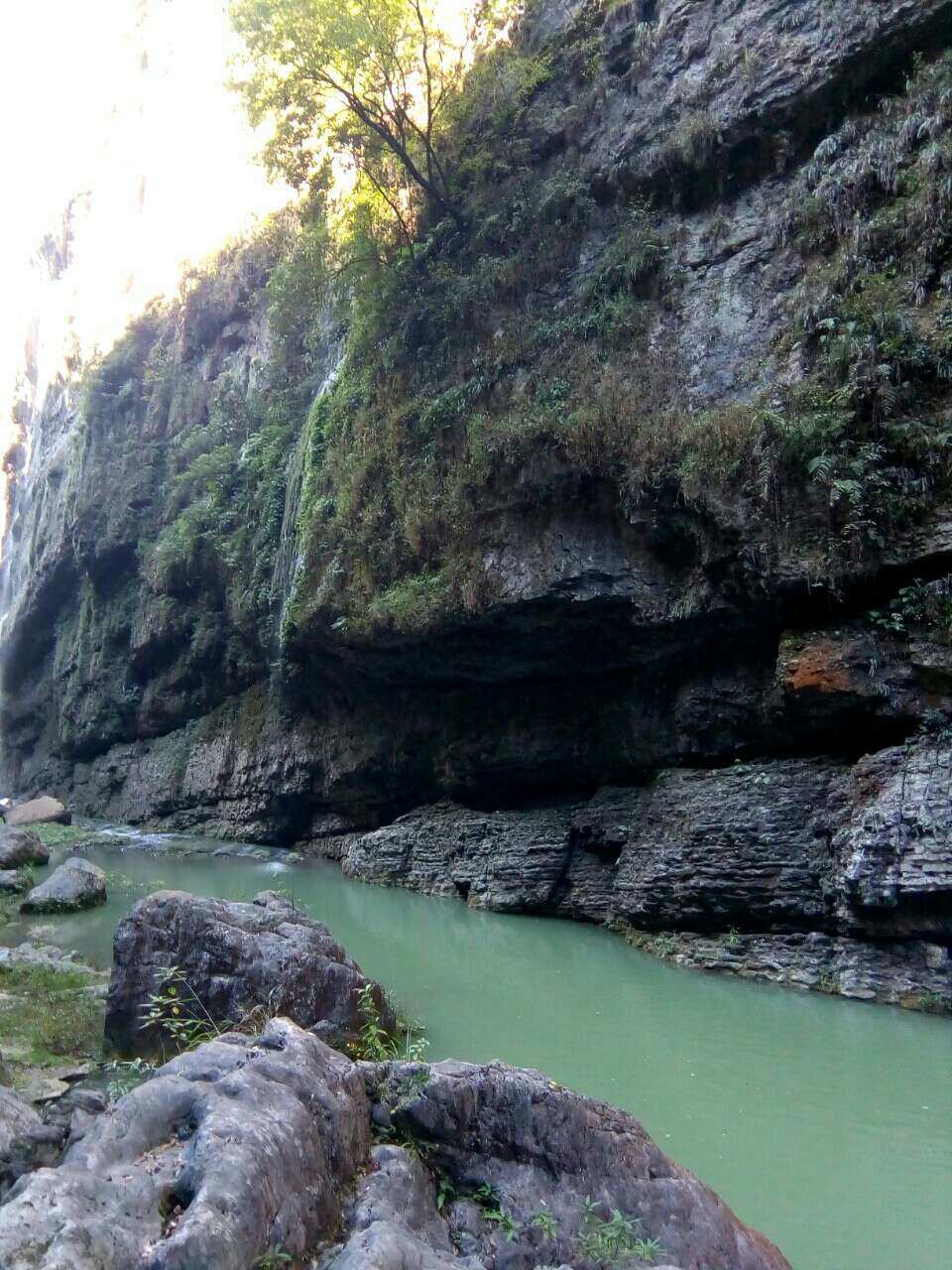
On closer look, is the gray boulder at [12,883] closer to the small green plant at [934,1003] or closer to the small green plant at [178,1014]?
the small green plant at [178,1014]

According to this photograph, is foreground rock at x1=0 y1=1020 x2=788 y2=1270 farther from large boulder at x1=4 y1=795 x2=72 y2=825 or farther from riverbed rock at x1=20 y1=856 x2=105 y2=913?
large boulder at x1=4 y1=795 x2=72 y2=825

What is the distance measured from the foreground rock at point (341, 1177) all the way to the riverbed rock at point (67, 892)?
349 inches

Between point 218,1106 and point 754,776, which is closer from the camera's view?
point 218,1106

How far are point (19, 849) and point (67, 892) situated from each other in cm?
412

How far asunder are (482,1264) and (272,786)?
55.2 feet

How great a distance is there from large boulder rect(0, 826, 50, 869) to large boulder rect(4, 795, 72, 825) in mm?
7196

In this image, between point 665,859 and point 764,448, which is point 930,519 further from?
point 665,859

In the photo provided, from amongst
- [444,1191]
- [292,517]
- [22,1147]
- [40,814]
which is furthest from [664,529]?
[40,814]

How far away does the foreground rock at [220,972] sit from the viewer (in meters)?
5.90

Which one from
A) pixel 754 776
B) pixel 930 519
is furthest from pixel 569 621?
pixel 930 519

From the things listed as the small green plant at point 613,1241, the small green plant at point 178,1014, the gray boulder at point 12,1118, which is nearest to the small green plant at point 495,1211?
the small green plant at point 613,1241

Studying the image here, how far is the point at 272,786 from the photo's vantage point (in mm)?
19203

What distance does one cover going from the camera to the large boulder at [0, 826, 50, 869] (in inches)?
573

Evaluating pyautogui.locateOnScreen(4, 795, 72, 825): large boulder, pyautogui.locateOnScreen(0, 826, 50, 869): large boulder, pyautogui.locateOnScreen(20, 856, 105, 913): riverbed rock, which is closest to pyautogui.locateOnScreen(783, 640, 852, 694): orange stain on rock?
pyautogui.locateOnScreen(20, 856, 105, 913): riverbed rock
